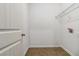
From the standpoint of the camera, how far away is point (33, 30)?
4547mm

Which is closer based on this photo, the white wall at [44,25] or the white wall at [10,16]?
the white wall at [10,16]

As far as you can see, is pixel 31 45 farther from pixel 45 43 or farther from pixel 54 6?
pixel 54 6

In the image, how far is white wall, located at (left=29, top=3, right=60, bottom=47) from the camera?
4527mm

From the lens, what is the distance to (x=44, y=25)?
4613 millimetres

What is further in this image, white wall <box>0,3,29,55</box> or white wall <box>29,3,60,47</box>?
white wall <box>29,3,60,47</box>

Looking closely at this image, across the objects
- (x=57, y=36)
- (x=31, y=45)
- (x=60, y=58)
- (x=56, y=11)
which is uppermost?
(x=56, y=11)

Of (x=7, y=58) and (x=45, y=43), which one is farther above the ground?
(x=7, y=58)

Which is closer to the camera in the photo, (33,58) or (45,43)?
(33,58)

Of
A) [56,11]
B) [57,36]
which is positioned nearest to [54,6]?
[56,11]

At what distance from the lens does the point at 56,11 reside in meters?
4.57

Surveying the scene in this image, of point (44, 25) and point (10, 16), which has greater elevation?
point (10, 16)

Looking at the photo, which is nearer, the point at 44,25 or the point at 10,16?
the point at 10,16

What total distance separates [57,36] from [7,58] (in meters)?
3.98

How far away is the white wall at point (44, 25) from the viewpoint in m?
4.53
